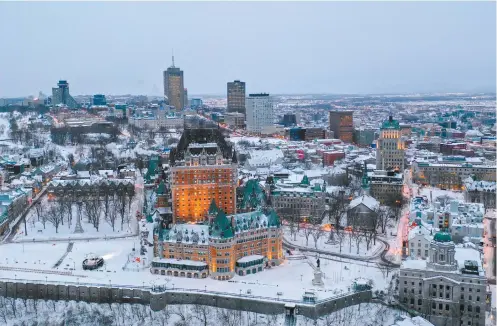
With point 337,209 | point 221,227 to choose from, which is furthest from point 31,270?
point 337,209

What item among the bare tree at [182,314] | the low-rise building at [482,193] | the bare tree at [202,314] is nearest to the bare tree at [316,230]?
the bare tree at [202,314]

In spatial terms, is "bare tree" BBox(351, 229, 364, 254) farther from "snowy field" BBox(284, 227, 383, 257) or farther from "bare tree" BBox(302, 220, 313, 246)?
"bare tree" BBox(302, 220, 313, 246)

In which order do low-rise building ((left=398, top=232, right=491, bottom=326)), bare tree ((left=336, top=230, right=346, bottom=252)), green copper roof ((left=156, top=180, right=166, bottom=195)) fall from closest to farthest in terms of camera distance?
1. low-rise building ((left=398, top=232, right=491, bottom=326))
2. bare tree ((left=336, top=230, right=346, bottom=252))
3. green copper roof ((left=156, top=180, right=166, bottom=195))

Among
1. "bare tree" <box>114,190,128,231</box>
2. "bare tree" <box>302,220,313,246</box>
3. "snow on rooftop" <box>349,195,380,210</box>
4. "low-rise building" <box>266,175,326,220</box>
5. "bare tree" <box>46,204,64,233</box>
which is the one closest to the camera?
"bare tree" <box>302,220,313,246</box>

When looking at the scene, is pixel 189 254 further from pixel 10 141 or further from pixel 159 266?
pixel 10 141

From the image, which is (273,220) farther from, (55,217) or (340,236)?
(55,217)

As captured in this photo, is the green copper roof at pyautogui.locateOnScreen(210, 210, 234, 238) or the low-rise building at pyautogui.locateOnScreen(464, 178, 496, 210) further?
the low-rise building at pyautogui.locateOnScreen(464, 178, 496, 210)

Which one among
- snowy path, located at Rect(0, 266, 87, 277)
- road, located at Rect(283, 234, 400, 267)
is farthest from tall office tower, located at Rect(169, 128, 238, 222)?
snowy path, located at Rect(0, 266, 87, 277)
